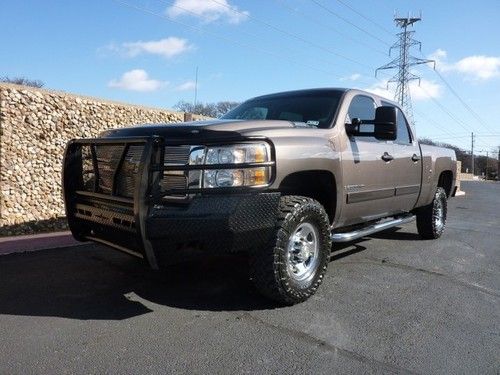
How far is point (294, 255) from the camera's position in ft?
13.6

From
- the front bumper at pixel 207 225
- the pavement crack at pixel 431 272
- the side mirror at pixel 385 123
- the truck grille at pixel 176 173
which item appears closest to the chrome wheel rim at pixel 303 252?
the front bumper at pixel 207 225

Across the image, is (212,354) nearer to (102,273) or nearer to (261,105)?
(102,273)

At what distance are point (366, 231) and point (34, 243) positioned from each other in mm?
Result: 4555

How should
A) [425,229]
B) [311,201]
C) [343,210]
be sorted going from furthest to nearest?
[425,229] → [343,210] → [311,201]

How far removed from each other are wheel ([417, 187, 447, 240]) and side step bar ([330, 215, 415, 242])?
33.4 inches

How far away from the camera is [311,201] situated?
417cm

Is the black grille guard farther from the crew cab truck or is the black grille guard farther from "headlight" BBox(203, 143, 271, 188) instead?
"headlight" BBox(203, 143, 271, 188)

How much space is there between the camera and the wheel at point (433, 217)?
7434 mm

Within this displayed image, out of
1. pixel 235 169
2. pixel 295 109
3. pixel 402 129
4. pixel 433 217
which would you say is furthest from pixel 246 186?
pixel 433 217

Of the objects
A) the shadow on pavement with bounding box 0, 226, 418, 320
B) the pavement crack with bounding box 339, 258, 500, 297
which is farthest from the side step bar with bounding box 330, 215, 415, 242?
the shadow on pavement with bounding box 0, 226, 418, 320

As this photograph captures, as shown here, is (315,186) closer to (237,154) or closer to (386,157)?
(237,154)

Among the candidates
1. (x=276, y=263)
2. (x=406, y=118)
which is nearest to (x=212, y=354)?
(x=276, y=263)

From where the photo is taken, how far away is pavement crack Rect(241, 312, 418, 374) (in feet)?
9.91

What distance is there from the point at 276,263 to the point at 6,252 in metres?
4.09
